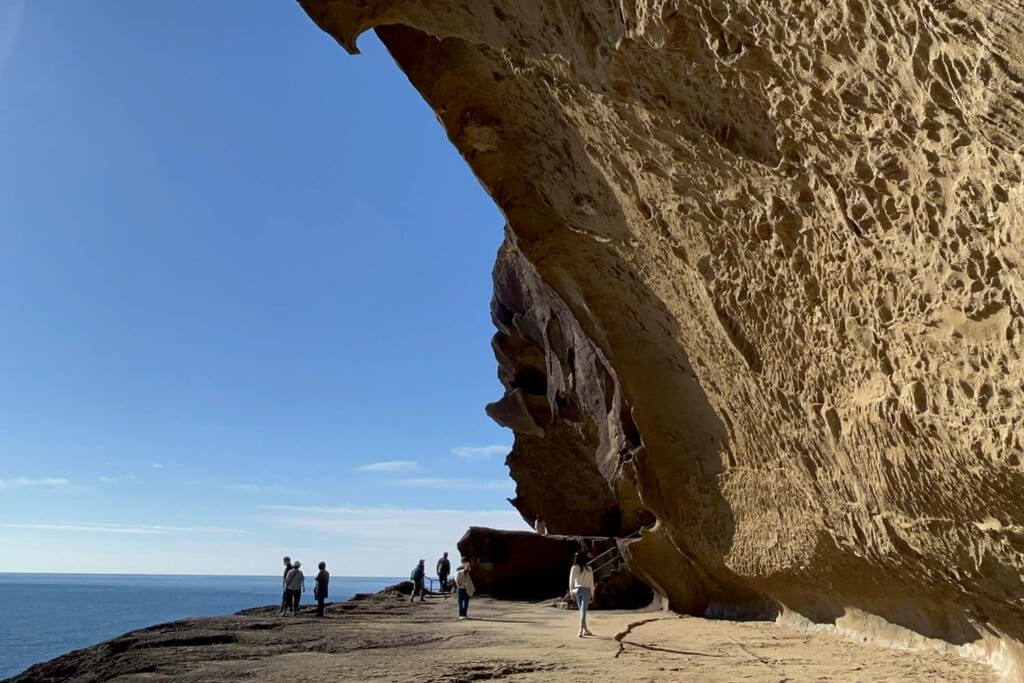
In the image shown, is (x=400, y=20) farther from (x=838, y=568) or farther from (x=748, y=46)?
(x=838, y=568)

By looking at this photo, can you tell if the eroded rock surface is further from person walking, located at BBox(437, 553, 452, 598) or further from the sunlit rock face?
the sunlit rock face

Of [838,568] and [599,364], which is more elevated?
[599,364]

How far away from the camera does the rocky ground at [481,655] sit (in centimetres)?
612

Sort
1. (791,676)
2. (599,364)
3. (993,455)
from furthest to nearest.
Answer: (599,364)
(791,676)
(993,455)

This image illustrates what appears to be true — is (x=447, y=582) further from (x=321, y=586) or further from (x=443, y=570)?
(x=321, y=586)

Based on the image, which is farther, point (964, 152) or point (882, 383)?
point (882, 383)

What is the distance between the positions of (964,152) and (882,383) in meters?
2.08

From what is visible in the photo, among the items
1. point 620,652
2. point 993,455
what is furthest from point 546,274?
point 993,455

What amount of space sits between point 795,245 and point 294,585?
10.4 metres

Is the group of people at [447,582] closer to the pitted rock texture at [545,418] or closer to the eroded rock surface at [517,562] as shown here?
the eroded rock surface at [517,562]

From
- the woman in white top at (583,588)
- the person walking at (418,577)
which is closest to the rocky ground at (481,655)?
the woman in white top at (583,588)

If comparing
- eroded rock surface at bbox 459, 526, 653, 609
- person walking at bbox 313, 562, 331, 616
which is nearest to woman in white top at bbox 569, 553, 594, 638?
person walking at bbox 313, 562, 331, 616

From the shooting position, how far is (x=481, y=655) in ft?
24.1

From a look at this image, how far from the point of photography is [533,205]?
346 inches
